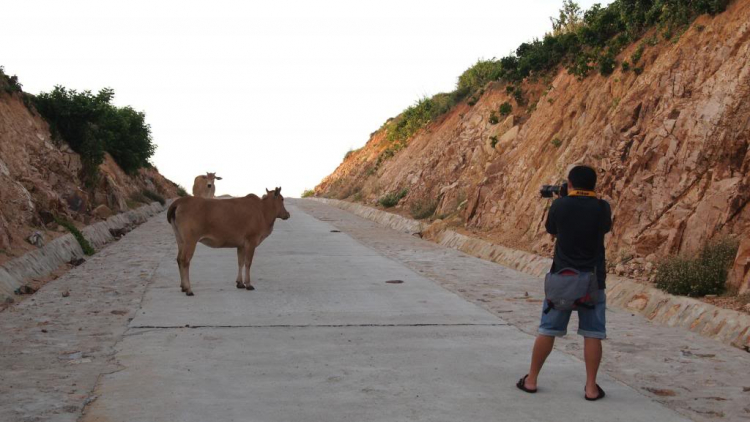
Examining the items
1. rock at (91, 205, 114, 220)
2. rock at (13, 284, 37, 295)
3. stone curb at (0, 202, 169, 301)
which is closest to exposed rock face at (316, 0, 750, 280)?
rock at (13, 284, 37, 295)

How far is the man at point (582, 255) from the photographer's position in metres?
7.09

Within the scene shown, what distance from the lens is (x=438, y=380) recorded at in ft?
24.7

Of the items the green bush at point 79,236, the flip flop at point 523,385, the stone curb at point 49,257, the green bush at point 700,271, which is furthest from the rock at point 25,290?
the green bush at point 700,271

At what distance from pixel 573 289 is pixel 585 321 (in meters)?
0.36

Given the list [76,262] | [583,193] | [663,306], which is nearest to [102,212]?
[76,262]

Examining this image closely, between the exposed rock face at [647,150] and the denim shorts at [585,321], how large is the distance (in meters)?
5.77

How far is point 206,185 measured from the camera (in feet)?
90.5

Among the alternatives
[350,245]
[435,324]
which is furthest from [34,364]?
[350,245]

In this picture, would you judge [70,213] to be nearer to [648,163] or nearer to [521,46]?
[648,163]

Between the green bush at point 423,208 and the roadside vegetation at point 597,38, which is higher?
the roadside vegetation at point 597,38

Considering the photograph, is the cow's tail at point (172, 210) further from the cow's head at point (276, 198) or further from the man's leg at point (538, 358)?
the man's leg at point (538, 358)

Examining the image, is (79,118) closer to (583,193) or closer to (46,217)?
(46,217)

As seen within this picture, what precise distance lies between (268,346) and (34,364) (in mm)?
2471

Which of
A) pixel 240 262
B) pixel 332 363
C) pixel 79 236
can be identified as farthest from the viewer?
pixel 79 236
